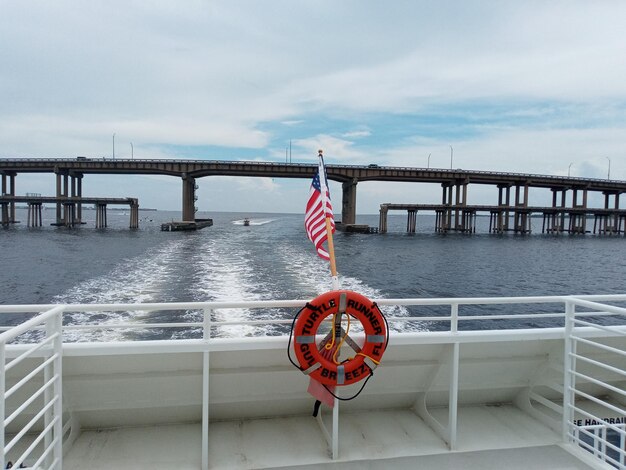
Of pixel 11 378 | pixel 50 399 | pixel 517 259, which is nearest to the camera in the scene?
pixel 50 399

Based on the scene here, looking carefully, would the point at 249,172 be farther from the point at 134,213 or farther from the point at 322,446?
the point at 322,446

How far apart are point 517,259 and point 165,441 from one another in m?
44.6

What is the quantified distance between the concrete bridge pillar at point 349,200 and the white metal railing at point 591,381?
74261 millimetres

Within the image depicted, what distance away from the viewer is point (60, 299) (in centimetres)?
1869

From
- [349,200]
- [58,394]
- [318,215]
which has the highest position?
[349,200]

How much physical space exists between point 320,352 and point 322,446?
106 cm

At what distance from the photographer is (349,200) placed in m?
80.8

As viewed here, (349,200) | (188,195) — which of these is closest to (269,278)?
(349,200)

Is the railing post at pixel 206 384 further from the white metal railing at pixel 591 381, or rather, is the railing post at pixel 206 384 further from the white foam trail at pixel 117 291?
the white foam trail at pixel 117 291

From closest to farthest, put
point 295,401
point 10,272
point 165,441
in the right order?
1. point 165,441
2. point 295,401
3. point 10,272

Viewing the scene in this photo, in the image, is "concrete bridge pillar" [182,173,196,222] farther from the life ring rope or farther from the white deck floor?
the life ring rope

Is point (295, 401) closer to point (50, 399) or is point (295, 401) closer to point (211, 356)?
point (211, 356)

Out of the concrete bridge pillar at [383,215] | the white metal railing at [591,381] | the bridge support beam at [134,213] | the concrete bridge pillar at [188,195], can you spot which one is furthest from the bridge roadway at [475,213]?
the white metal railing at [591,381]

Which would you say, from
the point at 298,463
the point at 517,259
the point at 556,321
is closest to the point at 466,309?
the point at 556,321
